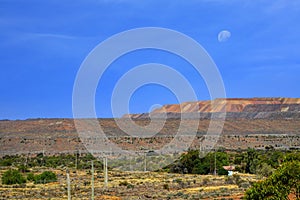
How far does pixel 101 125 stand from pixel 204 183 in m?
68.8

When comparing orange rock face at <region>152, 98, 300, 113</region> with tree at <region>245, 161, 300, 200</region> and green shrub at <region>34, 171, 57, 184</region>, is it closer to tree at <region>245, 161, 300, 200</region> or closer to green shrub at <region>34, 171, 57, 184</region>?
green shrub at <region>34, 171, 57, 184</region>

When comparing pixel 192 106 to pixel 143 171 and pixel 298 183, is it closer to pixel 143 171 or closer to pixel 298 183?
pixel 143 171

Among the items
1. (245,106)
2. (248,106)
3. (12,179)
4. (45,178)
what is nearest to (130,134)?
(45,178)

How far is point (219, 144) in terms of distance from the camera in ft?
316

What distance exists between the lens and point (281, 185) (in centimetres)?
2309

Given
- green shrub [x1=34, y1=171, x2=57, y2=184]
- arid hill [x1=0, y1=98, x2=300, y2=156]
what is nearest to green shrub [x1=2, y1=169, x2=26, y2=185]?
green shrub [x1=34, y1=171, x2=57, y2=184]

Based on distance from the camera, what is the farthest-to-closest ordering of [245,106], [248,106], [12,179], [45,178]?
1. [245,106]
2. [248,106]
3. [45,178]
4. [12,179]

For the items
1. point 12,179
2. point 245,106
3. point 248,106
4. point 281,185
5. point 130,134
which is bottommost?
point 281,185

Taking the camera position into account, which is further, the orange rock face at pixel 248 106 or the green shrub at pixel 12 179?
the orange rock face at pixel 248 106

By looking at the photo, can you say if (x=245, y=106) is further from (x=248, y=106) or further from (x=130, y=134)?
(x=130, y=134)

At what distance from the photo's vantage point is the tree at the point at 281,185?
22.8m

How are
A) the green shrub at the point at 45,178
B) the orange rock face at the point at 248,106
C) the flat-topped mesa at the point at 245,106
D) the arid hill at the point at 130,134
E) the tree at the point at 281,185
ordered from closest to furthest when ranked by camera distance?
the tree at the point at 281,185
the green shrub at the point at 45,178
the arid hill at the point at 130,134
the flat-topped mesa at the point at 245,106
the orange rock face at the point at 248,106

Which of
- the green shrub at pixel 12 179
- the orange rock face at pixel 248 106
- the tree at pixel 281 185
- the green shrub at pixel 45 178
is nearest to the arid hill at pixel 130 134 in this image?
the orange rock face at pixel 248 106

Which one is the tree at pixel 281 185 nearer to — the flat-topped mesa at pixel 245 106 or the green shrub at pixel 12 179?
the green shrub at pixel 12 179
